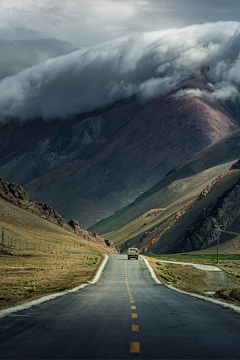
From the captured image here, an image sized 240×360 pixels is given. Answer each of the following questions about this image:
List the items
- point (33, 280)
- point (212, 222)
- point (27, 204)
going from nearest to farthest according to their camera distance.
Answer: point (33, 280), point (212, 222), point (27, 204)

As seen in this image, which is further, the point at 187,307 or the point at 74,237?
the point at 74,237

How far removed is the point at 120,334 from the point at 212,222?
151 m

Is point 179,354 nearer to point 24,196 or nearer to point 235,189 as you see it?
point 235,189

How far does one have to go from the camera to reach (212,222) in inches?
6412

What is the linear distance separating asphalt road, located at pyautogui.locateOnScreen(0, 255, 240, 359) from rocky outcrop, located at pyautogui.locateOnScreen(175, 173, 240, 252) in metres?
141

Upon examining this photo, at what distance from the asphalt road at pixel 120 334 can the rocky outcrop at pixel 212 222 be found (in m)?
141

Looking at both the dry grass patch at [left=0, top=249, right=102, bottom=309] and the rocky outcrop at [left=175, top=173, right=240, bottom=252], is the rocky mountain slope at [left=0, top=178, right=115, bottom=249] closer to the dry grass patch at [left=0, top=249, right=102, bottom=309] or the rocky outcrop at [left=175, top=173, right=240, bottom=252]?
the rocky outcrop at [left=175, top=173, right=240, bottom=252]

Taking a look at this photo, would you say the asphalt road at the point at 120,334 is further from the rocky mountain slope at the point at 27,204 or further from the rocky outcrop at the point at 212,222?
the rocky mountain slope at the point at 27,204

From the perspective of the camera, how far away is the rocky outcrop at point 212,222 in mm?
161250

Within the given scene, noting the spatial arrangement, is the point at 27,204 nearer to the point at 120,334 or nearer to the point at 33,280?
the point at 33,280

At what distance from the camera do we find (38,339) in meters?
13.5

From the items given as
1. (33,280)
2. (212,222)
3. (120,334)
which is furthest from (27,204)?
(120,334)

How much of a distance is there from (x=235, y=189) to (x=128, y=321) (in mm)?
153889

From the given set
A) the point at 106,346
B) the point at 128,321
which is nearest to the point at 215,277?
the point at 128,321
